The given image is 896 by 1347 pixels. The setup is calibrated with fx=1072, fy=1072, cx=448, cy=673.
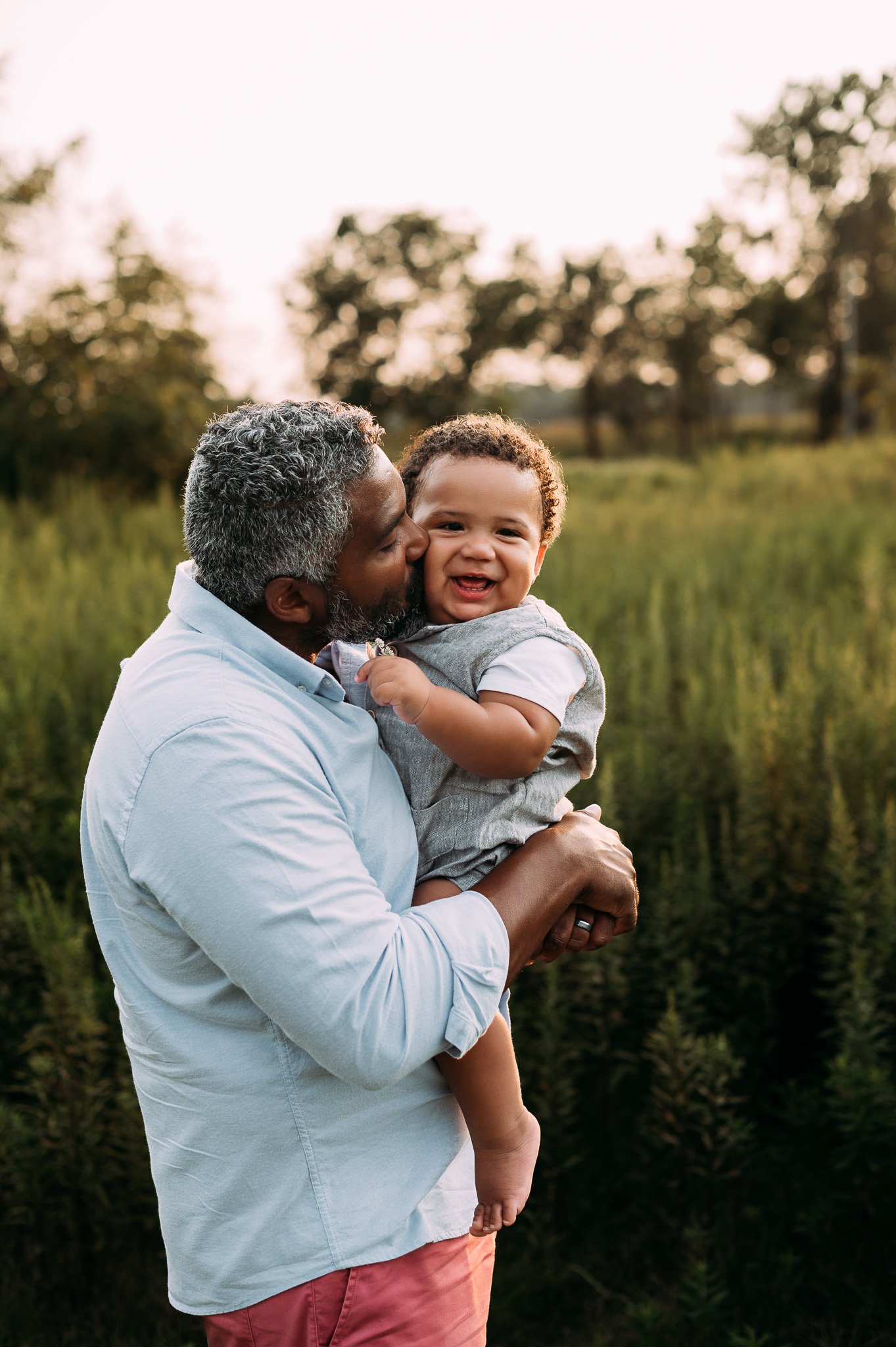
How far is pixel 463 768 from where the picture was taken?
1.77 m

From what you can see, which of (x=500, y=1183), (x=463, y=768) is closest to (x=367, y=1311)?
(x=500, y=1183)

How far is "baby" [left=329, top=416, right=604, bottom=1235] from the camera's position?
1.65 meters

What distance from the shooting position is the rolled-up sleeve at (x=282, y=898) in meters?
1.22

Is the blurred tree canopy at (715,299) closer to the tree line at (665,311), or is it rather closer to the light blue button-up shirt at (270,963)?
the tree line at (665,311)

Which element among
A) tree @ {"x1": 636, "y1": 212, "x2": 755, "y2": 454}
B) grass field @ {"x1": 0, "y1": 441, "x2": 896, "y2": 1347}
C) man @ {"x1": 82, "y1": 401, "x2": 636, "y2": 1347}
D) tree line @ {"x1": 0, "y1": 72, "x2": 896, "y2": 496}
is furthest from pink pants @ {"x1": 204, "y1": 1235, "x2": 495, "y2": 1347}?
tree @ {"x1": 636, "y1": 212, "x2": 755, "y2": 454}

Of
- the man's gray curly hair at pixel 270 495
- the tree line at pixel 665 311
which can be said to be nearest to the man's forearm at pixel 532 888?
the man's gray curly hair at pixel 270 495

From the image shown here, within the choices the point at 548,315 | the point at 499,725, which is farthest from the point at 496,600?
the point at 548,315

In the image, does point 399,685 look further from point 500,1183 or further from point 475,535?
point 500,1183

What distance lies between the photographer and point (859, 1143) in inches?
113

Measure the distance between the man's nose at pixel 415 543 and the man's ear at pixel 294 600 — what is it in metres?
0.21

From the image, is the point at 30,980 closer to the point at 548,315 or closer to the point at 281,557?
the point at 281,557

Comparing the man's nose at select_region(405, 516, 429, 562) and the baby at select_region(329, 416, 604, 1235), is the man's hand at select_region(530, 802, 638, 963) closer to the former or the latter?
the baby at select_region(329, 416, 604, 1235)

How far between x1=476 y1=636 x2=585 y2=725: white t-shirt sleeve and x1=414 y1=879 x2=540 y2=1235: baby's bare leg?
0.33m

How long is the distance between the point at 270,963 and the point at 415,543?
76cm
